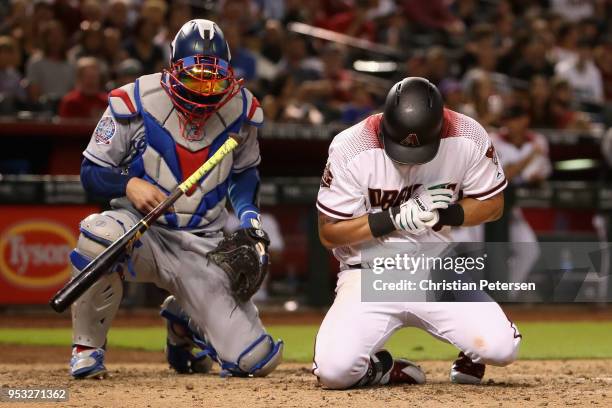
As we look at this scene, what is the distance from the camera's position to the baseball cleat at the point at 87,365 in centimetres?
559

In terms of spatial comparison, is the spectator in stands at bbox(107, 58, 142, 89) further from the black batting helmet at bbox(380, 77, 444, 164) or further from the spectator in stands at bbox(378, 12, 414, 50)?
the black batting helmet at bbox(380, 77, 444, 164)

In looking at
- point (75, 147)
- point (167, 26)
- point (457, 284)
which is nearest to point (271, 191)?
point (75, 147)

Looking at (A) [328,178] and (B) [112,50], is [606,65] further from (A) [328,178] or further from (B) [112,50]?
(A) [328,178]

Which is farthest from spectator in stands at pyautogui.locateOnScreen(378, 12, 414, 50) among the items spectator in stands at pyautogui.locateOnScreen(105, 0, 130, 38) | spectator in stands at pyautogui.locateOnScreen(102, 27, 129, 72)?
spectator in stands at pyautogui.locateOnScreen(102, 27, 129, 72)

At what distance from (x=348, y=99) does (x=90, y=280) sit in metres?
7.53

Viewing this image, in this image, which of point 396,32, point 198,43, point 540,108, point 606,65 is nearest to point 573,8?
point 606,65

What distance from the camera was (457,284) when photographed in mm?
5441

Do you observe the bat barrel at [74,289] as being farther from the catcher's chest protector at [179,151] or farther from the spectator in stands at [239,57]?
the spectator in stands at [239,57]

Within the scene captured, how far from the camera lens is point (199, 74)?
564 centimetres

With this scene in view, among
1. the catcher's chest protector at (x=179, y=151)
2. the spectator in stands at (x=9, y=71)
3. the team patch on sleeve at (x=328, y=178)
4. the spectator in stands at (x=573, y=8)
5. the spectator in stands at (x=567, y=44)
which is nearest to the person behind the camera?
the team patch on sleeve at (x=328, y=178)

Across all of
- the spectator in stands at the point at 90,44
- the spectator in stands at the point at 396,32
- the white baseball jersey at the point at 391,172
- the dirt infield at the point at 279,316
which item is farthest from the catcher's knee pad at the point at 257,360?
the spectator in stands at the point at 396,32

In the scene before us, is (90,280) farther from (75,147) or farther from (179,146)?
(75,147)

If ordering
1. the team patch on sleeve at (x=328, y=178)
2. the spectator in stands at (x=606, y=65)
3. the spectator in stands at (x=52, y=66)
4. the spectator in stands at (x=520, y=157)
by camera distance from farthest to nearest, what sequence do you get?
the spectator in stands at (x=606, y=65)
the spectator in stands at (x=520, y=157)
the spectator in stands at (x=52, y=66)
the team patch on sleeve at (x=328, y=178)

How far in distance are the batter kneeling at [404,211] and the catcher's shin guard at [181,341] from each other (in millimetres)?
1101
